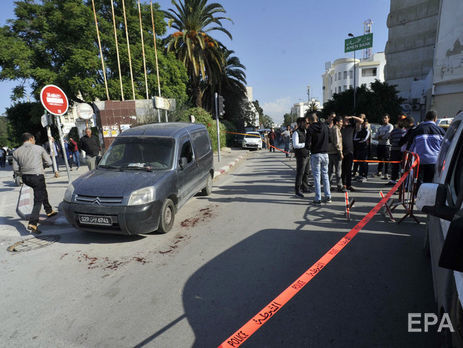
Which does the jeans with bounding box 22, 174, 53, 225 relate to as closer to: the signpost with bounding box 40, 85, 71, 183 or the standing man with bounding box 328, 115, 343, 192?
the signpost with bounding box 40, 85, 71, 183

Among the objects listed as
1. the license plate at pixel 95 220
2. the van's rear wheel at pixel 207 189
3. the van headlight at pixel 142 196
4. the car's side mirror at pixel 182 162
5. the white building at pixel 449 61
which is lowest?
the van's rear wheel at pixel 207 189

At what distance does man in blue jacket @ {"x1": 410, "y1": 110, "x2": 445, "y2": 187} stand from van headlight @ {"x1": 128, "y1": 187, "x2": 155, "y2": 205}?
5.15 meters

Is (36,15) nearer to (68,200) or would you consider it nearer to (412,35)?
(68,200)

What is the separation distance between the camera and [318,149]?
619 centimetres

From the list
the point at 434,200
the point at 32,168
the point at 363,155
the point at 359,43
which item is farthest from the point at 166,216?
the point at 359,43

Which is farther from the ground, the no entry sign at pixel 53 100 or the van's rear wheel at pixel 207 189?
the no entry sign at pixel 53 100

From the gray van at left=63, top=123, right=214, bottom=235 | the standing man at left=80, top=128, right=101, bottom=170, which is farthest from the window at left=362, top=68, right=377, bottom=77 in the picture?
the gray van at left=63, top=123, right=214, bottom=235

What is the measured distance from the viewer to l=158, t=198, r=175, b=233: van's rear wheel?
190 inches

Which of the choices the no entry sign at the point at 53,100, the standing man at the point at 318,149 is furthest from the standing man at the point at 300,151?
the no entry sign at the point at 53,100

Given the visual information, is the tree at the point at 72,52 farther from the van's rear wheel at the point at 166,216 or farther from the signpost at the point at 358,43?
the van's rear wheel at the point at 166,216

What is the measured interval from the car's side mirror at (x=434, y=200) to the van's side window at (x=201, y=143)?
5153 mm

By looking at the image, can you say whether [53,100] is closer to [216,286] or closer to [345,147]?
[216,286]

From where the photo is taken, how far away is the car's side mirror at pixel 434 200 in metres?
1.63

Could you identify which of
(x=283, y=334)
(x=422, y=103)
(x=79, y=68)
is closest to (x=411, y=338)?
(x=283, y=334)
